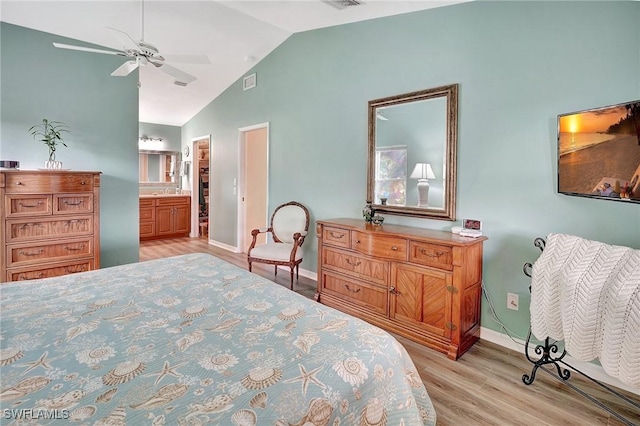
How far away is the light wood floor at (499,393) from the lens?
5.98 ft

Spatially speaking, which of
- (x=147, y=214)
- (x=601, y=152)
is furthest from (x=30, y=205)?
(x=601, y=152)

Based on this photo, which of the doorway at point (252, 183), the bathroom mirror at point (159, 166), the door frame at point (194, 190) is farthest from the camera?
the bathroom mirror at point (159, 166)

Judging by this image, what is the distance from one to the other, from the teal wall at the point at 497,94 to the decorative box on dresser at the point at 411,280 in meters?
0.32

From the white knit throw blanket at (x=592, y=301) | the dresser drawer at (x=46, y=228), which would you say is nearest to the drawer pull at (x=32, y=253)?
the dresser drawer at (x=46, y=228)

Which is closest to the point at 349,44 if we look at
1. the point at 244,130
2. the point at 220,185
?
the point at 244,130

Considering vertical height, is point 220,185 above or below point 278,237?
above

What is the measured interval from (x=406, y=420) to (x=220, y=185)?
5454 mm

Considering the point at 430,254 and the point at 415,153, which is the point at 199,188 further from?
the point at 430,254

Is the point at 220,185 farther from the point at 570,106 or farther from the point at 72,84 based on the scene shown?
the point at 570,106

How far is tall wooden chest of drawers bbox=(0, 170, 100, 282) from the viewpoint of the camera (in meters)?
3.05

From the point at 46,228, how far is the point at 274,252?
7.44ft

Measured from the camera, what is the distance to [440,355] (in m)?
2.46

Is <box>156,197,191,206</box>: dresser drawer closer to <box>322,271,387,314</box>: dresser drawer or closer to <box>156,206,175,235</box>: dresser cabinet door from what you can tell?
<box>156,206,175,235</box>: dresser cabinet door

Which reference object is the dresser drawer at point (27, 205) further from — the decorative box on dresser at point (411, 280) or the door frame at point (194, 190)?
the door frame at point (194, 190)
